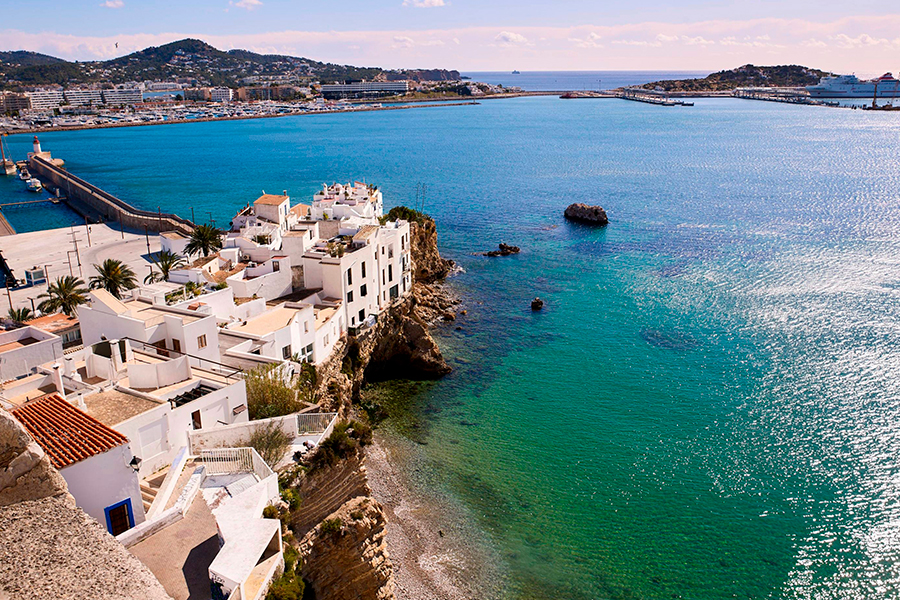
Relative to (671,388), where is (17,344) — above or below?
above

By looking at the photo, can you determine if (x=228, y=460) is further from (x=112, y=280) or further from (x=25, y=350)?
(x=112, y=280)

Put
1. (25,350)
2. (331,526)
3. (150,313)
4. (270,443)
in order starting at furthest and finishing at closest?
(25,350) < (150,313) < (270,443) < (331,526)

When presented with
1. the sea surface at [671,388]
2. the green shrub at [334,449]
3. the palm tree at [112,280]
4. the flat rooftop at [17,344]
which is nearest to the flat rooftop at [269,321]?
the sea surface at [671,388]

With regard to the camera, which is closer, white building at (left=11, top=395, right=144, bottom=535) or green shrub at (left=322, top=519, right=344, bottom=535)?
white building at (left=11, top=395, right=144, bottom=535)

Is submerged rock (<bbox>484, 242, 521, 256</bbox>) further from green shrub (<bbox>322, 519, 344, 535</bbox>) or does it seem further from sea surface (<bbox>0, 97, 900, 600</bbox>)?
green shrub (<bbox>322, 519, 344, 535</bbox>)

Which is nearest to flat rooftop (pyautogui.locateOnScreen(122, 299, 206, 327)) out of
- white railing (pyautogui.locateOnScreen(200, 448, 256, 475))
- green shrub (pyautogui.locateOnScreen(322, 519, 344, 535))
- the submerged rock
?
white railing (pyautogui.locateOnScreen(200, 448, 256, 475))

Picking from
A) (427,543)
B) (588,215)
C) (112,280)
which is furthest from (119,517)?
(588,215)
